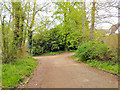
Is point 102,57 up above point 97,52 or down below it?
below

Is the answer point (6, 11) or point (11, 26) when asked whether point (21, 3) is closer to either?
point (6, 11)

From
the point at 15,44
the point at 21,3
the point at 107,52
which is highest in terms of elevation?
the point at 21,3

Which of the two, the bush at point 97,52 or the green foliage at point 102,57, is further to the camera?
the bush at point 97,52

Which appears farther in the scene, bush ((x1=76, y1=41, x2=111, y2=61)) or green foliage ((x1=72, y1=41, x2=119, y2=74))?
bush ((x1=76, y1=41, x2=111, y2=61))

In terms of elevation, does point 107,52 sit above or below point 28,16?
below

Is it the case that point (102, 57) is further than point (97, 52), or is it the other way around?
point (97, 52)

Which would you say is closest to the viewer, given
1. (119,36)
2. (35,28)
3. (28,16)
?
(119,36)

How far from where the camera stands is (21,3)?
10.1 m

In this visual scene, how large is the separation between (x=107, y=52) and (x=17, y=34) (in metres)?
7.07

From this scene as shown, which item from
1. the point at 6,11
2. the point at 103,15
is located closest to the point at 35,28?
the point at 6,11

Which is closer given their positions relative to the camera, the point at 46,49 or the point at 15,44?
the point at 15,44

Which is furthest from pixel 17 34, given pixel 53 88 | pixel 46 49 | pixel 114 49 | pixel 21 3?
pixel 46 49

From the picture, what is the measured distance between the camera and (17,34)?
993 cm

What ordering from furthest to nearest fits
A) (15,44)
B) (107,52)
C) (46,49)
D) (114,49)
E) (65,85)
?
(46,49)
(15,44)
(107,52)
(114,49)
(65,85)
